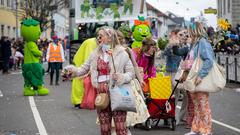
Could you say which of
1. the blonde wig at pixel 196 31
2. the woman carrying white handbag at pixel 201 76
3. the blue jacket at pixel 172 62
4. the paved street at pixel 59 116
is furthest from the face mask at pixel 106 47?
the blue jacket at pixel 172 62

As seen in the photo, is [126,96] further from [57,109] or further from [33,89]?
[33,89]

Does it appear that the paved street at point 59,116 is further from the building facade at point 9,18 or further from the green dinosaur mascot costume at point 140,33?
the building facade at point 9,18

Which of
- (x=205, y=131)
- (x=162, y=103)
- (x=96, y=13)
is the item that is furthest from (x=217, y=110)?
(x=96, y=13)

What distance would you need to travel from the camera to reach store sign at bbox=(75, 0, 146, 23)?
22.5 metres

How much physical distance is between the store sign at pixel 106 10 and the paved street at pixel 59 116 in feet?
14.9

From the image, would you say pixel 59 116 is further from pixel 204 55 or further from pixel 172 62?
pixel 204 55

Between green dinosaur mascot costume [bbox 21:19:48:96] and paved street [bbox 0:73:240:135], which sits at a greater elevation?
green dinosaur mascot costume [bbox 21:19:48:96]

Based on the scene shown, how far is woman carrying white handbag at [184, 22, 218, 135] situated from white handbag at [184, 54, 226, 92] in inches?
1.9

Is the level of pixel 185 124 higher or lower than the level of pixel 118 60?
lower

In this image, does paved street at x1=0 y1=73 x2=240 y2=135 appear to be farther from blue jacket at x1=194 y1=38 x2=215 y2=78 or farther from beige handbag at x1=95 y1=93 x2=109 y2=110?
beige handbag at x1=95 y1=93 x2=109 y2=110

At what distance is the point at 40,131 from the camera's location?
35.9 feet

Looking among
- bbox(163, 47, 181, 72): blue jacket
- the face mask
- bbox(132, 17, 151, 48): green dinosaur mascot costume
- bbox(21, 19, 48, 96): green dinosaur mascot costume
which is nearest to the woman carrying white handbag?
the face mask

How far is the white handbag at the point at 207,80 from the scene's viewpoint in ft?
31.1

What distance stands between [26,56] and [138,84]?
8.70 m
